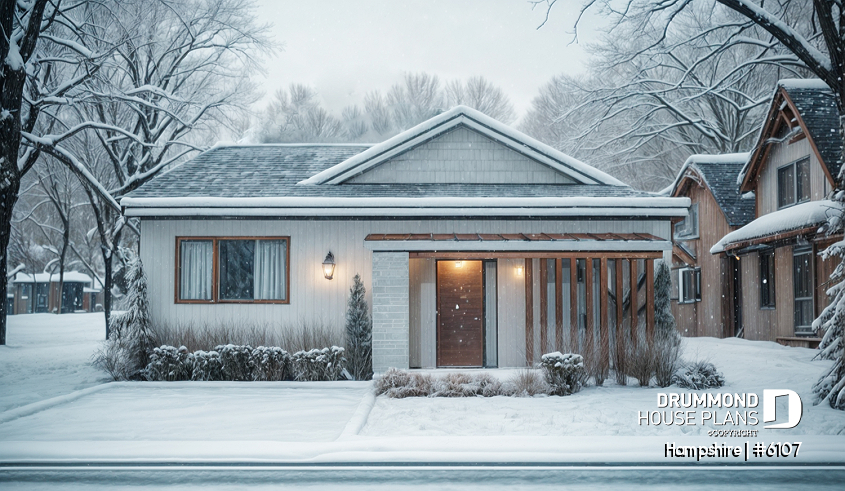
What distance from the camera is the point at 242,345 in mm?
12227

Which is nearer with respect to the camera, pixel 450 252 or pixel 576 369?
pixel 576 369

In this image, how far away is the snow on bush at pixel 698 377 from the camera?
10352 millimetres

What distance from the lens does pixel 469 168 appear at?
46.3 ft

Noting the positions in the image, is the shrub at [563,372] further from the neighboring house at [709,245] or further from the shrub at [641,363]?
the neighboring house at [709,245]

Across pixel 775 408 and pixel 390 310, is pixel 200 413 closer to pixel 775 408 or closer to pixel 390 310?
pixel 390 310

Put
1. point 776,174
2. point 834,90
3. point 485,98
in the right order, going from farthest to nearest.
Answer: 1. point 485,98
2. point 776,174
3. point 834,90

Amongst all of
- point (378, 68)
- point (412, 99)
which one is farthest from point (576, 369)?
point (378, 68)

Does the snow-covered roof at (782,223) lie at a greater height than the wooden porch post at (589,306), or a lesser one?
greater

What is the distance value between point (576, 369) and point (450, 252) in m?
3.30

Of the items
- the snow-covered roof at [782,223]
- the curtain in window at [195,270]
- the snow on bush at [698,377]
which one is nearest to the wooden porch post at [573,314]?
the snow on bush at [698,377]

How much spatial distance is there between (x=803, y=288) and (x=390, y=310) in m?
11.8

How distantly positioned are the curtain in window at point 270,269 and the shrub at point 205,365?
166cm

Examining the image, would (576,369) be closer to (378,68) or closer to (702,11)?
(702,11)

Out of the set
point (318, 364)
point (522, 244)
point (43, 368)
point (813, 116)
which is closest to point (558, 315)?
point (522, 244)
